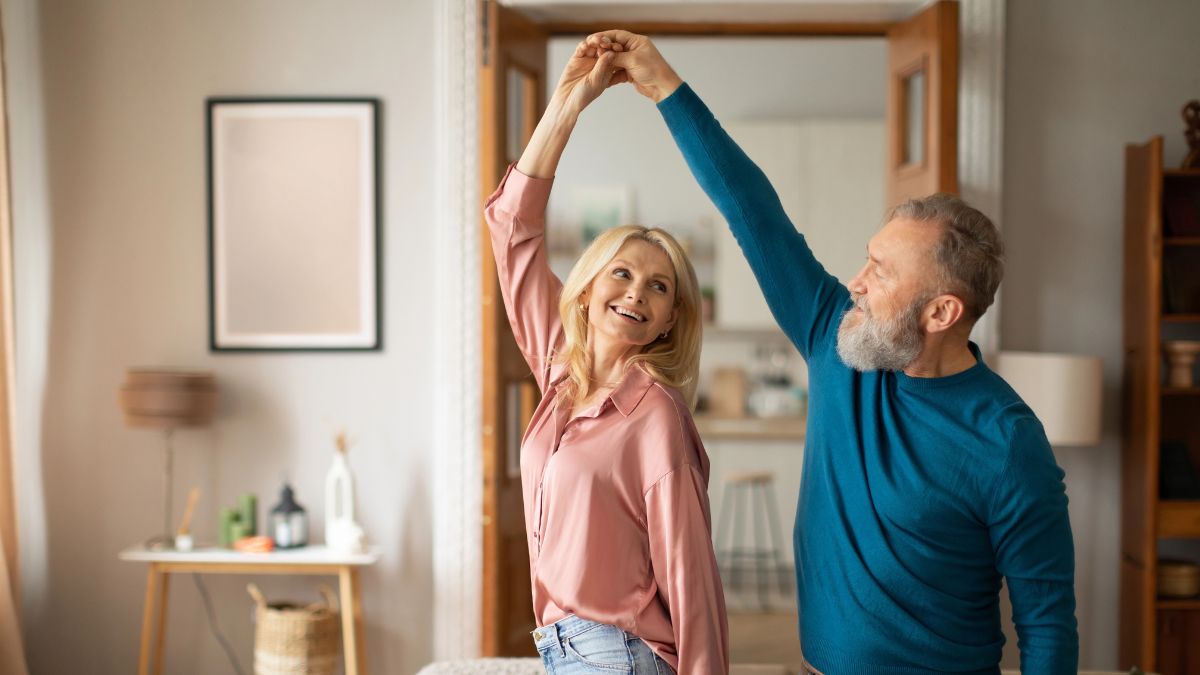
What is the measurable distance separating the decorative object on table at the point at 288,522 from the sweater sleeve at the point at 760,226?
7.96 feet

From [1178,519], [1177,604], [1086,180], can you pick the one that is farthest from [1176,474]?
[1086,180]

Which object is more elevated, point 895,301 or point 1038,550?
point 895,301

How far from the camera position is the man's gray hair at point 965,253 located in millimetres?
1884

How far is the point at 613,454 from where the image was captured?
1772 mm

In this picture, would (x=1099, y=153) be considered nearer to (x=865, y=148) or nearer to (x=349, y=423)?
(x=865, y=148)

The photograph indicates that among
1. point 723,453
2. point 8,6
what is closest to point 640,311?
point 8,6

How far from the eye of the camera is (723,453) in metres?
6.68

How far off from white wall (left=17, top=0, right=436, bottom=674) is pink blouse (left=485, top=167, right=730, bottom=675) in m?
2.43

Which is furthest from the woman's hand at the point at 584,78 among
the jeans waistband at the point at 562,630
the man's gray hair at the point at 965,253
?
the jeans waistband at the point at 562,630

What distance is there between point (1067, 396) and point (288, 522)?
287 cm

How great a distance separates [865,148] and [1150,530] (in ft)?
11.2

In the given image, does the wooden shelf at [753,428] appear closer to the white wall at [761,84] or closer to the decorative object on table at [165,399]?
the white wall at [761,84]

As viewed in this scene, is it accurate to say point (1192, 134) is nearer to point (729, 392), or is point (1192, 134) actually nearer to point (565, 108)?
point (565, 108)

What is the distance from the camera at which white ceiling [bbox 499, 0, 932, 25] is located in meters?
3.96
